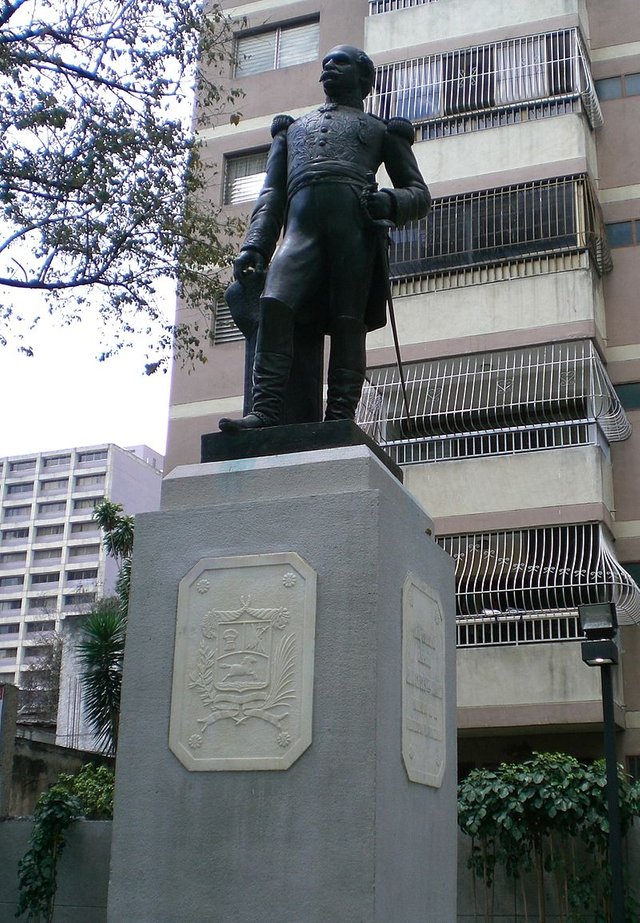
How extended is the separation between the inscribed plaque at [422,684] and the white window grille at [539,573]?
1212 centimetres

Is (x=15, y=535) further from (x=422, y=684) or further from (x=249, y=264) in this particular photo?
(x=422, y=684)

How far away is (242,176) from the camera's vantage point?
2411 centimetres

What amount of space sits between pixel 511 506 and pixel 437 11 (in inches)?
407

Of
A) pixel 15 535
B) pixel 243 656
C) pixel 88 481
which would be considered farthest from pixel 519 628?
pixel 15 535

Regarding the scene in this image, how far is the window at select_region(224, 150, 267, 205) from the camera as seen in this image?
23922mm

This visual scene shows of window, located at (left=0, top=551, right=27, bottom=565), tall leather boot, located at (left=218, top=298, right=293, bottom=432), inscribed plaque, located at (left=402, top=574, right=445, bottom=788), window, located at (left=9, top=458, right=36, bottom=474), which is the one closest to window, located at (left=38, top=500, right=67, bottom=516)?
window, located at (left=0, top=551, right=27, bottom=565)

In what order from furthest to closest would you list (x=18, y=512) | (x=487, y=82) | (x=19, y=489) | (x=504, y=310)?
(x=19, y=489) < (x=18, y=512) < (x=487, y=82) < (x=504, y=310)

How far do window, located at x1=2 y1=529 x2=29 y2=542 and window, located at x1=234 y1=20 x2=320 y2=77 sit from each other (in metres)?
72.1

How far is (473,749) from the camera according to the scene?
18688mm

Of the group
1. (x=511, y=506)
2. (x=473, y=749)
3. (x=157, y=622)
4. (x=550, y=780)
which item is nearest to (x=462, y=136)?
(x=511, y=506)

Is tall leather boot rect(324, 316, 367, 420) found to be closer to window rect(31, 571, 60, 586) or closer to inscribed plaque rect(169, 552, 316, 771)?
inscribed plaque rect(169, 552, 316, 771)

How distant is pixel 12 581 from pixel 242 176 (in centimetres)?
7283

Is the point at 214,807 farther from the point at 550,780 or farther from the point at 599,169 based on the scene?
the point at 599,169

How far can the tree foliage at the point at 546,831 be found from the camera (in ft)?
25.5
